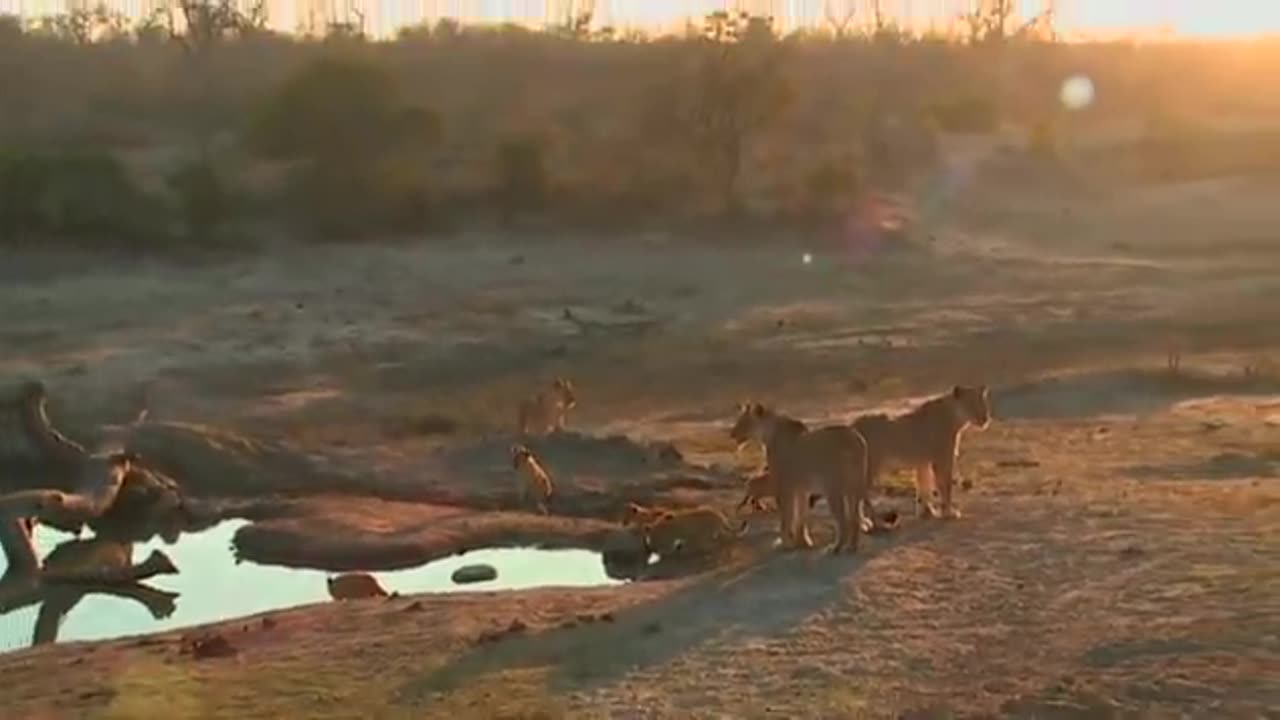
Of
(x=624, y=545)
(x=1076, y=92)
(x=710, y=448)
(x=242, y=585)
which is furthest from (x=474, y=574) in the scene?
(x=1076, y=92)

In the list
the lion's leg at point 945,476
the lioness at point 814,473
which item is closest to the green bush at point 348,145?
the lion's leg at point 945,476

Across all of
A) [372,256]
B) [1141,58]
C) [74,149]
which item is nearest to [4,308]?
[372,256]

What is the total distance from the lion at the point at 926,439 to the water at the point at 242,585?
8.10 feet

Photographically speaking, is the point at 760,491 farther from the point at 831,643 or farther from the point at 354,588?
the point at 831,643

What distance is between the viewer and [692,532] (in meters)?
16.8

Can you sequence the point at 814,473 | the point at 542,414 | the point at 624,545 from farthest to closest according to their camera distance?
the point at 542,414 → the point at 624,545 → the point at 814,473

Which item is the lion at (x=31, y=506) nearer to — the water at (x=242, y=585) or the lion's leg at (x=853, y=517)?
the water at (x=242, y=585)

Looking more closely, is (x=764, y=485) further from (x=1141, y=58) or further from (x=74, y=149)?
(x=1141, y=58)

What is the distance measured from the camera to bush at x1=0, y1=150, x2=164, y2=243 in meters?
38.6

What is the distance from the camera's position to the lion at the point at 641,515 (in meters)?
17.4

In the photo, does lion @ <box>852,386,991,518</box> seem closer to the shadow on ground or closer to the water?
the shadow on ground

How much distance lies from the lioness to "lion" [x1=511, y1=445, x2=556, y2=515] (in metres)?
4.08

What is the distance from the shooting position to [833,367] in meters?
27.9

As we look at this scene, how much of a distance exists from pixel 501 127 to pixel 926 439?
37119mm
